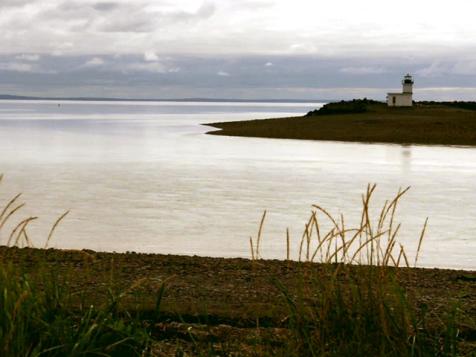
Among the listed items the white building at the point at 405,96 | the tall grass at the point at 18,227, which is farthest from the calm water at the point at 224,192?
the white building at the point at 405,96

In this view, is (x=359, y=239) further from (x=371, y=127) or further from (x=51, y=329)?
(x=371, y=127)

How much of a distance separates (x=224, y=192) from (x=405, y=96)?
51426 millimetres

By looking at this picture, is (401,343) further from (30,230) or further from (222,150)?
(222,150)

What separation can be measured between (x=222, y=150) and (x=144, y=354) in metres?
28.1

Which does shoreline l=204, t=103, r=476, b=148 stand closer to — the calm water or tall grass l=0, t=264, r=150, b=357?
the calm water

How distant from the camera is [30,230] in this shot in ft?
40.2

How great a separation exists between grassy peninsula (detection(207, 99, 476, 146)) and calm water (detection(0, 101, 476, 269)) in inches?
248

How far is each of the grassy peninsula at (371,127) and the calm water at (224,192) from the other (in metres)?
6.29

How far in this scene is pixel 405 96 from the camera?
6675cm

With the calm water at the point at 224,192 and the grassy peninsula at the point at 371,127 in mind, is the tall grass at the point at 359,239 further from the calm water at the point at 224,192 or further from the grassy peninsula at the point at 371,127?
the grassy peninsula at the point at 371,127

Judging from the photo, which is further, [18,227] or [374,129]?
[374,129]

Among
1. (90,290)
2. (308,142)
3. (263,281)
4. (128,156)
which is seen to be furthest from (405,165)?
(90,290)

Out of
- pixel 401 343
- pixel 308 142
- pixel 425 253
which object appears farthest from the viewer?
pixel 308 142

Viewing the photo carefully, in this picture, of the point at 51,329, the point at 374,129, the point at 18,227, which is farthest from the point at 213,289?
the point at 374,129
